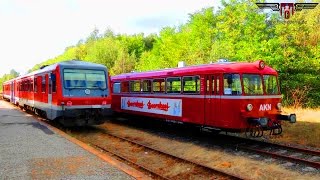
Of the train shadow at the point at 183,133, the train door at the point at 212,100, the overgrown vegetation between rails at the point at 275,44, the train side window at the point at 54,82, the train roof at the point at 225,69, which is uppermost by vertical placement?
the overgrown vegetation between rails at the point at 275,44

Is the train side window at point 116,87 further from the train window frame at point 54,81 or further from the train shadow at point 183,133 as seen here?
the train window frame at point 54,81

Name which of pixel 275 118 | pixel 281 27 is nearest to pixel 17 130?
pixel 275 118

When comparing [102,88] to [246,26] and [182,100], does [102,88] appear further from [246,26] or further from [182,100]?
[246,26]

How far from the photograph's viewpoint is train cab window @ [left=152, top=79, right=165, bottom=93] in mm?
15866

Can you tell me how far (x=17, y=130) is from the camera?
14.9 m

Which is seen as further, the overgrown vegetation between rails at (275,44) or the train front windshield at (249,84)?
the overgrown vegetation between rails at (275,44)

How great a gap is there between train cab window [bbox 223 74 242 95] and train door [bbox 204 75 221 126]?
0.31 meters

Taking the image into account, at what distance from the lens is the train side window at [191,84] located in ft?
43.8

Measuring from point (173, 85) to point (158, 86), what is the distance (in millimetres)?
1394

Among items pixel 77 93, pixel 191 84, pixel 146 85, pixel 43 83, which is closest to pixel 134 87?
pixel 146 85

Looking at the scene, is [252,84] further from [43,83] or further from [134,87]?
[43,83]

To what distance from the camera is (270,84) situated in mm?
12930

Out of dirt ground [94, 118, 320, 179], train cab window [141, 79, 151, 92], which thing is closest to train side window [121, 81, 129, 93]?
train cab window [141, 79, 151, 92]

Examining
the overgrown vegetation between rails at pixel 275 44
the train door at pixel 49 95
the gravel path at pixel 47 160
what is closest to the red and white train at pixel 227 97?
the gravel path at pixel 47 160
